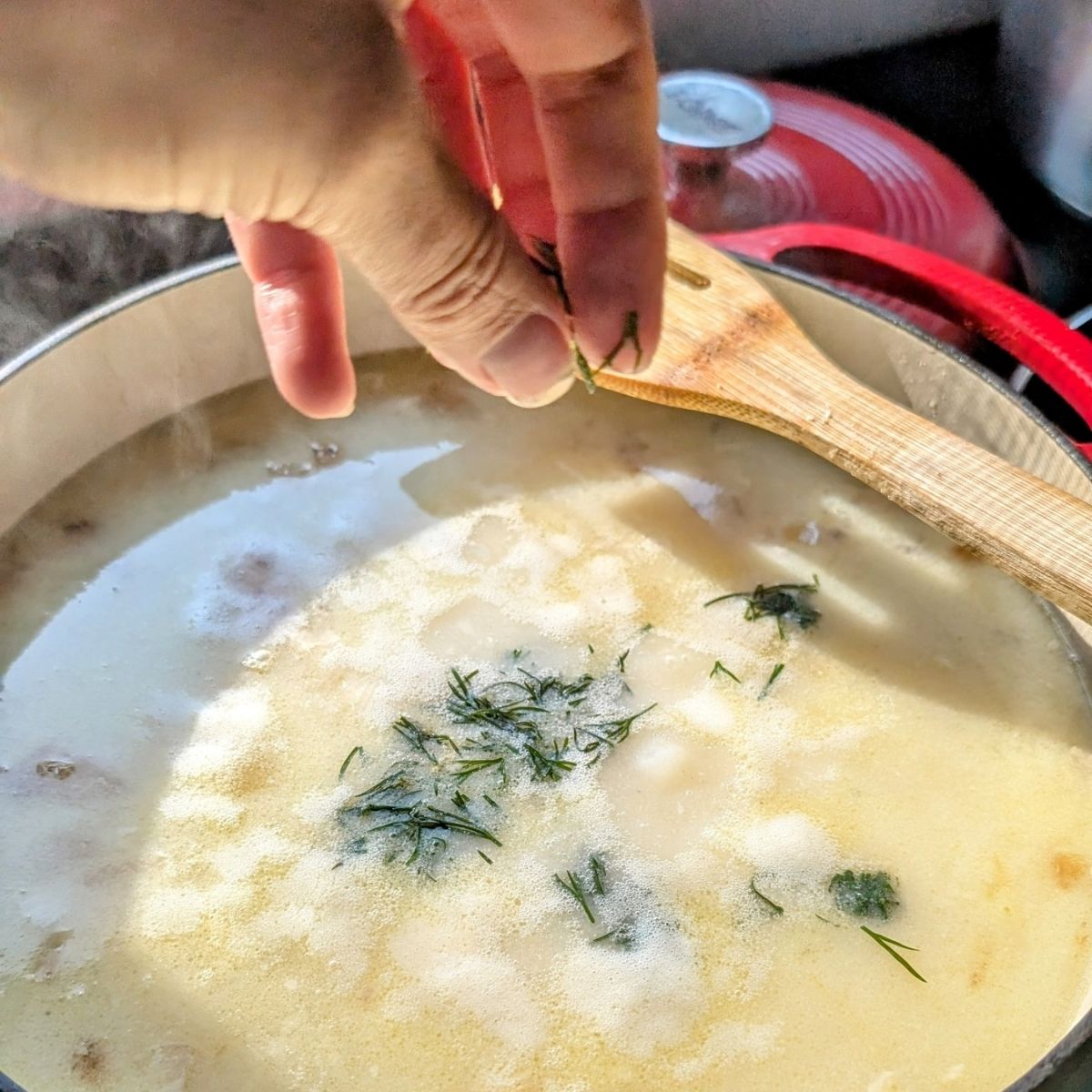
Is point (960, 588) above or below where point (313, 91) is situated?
below

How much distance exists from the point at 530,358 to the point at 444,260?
0.35 feet

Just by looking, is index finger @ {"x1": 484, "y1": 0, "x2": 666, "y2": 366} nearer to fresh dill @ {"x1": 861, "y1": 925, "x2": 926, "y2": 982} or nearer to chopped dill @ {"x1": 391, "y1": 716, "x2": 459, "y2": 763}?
chopped dill @ {"x1": 391, "y1": 716, "x2": 459, "y2": 763}

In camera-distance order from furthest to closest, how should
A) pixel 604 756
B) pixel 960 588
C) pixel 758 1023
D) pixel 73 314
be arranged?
pixel 73 314, pixel 960 588, pixel 604 756, pixel 758 1023

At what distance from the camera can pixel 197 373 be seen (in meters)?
1.10

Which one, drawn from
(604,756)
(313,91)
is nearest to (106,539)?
(604,756)

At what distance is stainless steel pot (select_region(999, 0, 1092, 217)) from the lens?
1.22 m

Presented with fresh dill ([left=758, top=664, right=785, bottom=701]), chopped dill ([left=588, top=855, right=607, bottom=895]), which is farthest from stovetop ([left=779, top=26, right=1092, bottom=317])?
chopped dill ([left=588, top=855, right=607, bottom=895])

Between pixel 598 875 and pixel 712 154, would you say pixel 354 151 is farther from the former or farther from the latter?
pixel 712 154

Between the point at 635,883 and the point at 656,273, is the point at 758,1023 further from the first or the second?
the point at 656,273

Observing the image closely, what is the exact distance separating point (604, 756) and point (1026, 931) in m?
0.31

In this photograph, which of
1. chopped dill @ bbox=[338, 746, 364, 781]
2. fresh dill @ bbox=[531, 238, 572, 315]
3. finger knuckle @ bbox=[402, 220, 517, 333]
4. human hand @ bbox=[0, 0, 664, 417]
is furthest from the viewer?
chopped dill @ bbox=[338, 746, 364, 781]

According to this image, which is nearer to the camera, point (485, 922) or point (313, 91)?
point (313, 91)

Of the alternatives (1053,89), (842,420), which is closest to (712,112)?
(1053,89)

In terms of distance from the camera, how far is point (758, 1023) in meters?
0.73
